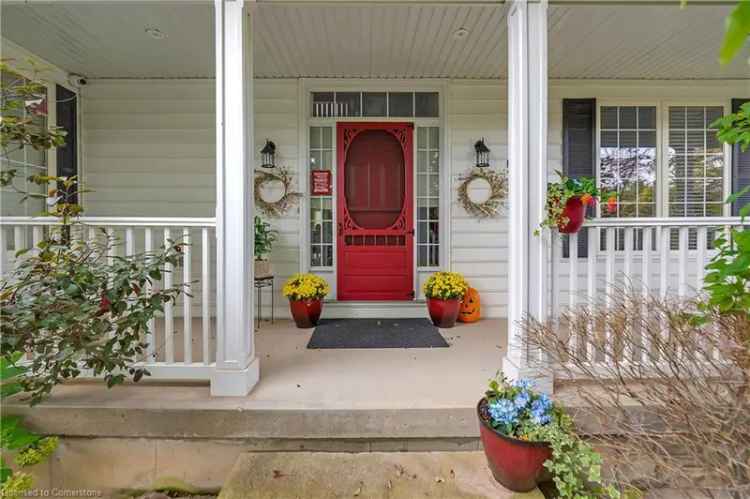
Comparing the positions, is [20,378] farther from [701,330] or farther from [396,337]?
[701,330]

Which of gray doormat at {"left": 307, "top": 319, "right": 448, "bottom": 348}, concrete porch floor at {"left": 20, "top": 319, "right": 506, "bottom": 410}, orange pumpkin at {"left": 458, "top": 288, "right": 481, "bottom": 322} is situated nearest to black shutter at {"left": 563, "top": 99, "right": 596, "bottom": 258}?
orange pumpkin at {"left": 458, "top": 288, "right": 481, "bottom": 322}

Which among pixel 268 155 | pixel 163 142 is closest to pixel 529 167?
pixel 268 155

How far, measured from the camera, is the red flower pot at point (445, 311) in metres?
3.71

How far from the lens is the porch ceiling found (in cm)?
293

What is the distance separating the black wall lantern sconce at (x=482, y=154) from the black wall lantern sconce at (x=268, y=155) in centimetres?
209

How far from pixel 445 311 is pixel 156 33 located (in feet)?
11.2

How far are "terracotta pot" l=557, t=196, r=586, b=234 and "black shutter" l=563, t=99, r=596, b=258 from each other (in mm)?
2026

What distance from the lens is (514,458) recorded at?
5.64ft

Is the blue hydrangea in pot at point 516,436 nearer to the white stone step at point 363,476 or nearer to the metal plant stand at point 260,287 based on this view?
the white stone step at point 363,476

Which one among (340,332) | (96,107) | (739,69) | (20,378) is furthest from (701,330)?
(96,107)

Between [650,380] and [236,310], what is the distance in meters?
2.07

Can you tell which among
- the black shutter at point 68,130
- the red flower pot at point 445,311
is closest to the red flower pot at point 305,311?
the red flower pot at point 445,311

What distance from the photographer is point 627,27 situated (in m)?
3.14

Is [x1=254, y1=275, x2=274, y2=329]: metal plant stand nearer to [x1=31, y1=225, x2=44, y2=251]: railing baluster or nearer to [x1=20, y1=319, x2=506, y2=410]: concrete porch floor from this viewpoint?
[x1=20, y1=319, x2=506, y2=410]: concrete porch floor
